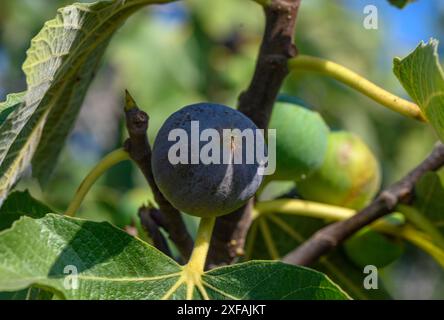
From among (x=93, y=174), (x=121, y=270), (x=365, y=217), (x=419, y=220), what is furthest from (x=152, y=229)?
(x=419, y=220)

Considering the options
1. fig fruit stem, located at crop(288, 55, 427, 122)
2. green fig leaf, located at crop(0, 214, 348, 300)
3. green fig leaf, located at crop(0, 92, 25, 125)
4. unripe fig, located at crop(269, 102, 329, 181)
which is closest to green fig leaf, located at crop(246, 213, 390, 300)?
unripe fig, located at crop(269, 102, 329, 181)

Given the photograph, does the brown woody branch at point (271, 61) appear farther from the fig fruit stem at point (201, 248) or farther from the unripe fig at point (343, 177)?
the unripe fig at point (343, 177)

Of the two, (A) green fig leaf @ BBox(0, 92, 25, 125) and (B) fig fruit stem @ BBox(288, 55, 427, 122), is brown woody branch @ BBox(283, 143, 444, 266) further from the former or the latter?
(A) green fig leaf @ BBox(0, 92, 25, 125)

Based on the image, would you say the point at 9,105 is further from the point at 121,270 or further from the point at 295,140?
the point at 295,140

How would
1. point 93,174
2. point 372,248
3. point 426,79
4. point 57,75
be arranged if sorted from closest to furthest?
1. point 426,79
2. point 57,75
3. point 93,174
4. point 372,248

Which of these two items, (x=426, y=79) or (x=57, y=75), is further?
(x=57, y=75)
